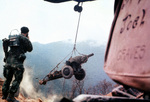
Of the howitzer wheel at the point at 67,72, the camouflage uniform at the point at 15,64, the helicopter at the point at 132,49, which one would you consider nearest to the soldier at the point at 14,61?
the camouflage uniform at the point at 15,64

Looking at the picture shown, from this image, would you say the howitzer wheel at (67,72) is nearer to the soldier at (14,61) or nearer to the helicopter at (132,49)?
the soldier at (14,61)

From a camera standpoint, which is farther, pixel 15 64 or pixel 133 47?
pixel 15 64

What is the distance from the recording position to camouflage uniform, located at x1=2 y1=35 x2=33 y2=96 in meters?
3.71

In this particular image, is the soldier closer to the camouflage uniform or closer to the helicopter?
the camouflage uniform

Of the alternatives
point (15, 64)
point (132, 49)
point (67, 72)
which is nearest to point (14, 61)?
point (15, 64)

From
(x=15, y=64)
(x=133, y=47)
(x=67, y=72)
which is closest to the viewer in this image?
(x=133, y=47)

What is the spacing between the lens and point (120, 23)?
0.91 metres

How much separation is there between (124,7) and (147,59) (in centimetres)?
49

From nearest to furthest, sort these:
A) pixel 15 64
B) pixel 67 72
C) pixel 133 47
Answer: pixel 133 47, pixel 15 64, pixel 67 72

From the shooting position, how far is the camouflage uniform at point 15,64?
3.71 metres

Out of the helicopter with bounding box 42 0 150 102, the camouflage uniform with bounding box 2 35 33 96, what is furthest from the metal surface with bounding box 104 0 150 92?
the camouflage uniform with bounding box 2 35 33 96

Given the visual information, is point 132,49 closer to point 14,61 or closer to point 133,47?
point 133,47

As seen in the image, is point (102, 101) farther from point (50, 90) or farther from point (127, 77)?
point (50, 90)

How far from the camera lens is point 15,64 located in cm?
372
